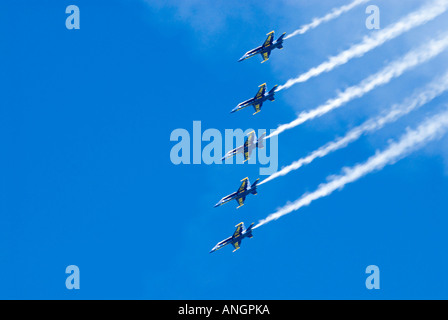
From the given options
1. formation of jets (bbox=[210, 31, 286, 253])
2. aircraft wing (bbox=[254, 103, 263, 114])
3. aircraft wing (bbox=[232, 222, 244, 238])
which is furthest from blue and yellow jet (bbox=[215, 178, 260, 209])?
aircraft wing (bbox=[254, 103, 263, 114])

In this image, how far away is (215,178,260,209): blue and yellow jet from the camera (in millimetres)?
101875

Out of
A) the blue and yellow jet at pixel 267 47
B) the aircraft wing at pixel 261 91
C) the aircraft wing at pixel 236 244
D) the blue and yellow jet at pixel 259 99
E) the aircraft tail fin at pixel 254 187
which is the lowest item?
the aircraft wing at pixel 236 244

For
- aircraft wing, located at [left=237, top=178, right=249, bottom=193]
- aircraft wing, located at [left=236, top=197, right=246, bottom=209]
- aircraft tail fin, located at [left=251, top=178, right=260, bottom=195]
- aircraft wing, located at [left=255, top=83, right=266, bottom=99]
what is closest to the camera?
aircraft tail fin, located at [left=251, top=178, right=260, bottom=195]

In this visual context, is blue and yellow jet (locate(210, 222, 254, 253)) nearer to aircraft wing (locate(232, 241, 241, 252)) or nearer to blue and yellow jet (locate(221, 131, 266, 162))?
aircraft wing (locate(232, 241, 241, 252))

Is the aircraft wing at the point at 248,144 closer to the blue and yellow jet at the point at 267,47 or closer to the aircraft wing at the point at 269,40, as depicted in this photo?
the blue and yellow jet at the point at 267,47

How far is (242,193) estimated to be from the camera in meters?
102

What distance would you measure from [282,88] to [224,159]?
1067 cm

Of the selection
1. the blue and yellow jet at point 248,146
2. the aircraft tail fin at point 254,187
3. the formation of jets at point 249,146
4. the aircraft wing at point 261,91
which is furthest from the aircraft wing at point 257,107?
the aircraft tail fin at point 254,187

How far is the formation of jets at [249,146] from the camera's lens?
102062 millimetres

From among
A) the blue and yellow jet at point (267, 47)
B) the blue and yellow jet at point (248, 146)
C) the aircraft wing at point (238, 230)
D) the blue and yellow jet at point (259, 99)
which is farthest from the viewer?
the blue and yellow jet at point (259, 99)
